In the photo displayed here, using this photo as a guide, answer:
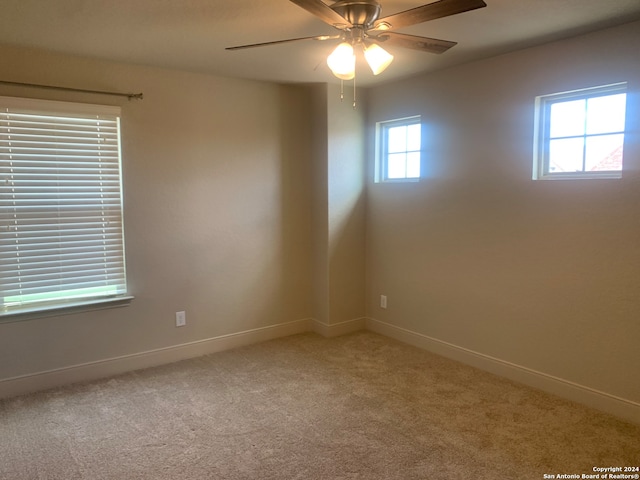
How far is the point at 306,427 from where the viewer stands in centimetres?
272

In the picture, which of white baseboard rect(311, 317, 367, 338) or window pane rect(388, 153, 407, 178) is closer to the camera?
window pane rect(388, 153, 407, 178)

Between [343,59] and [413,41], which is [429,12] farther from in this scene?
[343,59]

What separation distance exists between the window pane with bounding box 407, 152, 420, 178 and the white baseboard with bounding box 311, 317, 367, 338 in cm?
149

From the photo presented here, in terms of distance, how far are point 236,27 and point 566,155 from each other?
7.31 feet

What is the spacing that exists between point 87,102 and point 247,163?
1.30 meters

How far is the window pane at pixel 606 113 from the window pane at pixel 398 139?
157cm

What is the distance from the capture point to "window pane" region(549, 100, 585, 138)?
3.00 meters

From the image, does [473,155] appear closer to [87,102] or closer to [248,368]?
[248,368]

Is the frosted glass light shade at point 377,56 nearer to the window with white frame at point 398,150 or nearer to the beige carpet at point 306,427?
the window with white frame at point 398,150

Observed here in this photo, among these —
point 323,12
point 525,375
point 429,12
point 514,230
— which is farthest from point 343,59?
point 525,375

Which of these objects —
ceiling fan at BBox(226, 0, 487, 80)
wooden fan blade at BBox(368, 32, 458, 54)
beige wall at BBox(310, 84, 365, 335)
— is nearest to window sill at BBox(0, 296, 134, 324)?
beige wall at BBox(310, 84, 365, 335)

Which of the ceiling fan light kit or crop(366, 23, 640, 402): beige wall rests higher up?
the ceiling fan light kit

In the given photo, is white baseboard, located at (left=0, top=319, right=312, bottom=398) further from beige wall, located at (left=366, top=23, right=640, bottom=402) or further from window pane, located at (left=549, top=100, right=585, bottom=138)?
window pane, located at (left=549, top=100, right=585, bottom=138)

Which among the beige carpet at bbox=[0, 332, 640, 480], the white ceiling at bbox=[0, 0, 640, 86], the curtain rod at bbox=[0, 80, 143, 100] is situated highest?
the white ceiling at bbox=[0, 0, 640, 86]
